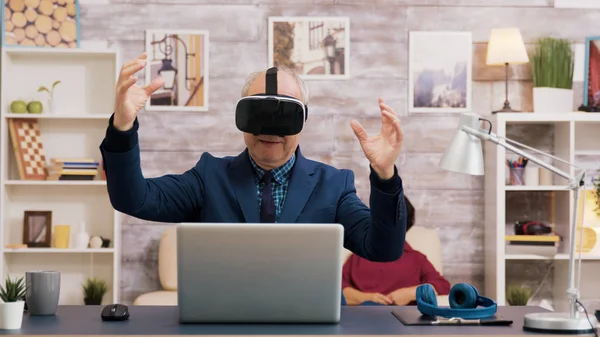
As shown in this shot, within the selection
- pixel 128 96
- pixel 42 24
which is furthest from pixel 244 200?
pixel 42 24

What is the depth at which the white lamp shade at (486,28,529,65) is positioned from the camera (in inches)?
187

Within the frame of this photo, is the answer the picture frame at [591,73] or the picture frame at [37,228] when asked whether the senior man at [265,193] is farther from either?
the picture frame at [591,73]

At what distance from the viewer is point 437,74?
16.4 ft

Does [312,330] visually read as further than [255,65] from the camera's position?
No

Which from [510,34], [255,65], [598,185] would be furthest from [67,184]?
[598,185]

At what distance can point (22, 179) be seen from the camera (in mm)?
4766

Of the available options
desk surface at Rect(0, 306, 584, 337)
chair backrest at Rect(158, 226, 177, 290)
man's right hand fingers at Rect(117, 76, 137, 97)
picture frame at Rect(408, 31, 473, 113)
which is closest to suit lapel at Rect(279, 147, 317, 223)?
desk surface at Rect(0, 306, 584, 337)

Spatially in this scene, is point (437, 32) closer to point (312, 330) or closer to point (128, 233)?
point (128, 233)

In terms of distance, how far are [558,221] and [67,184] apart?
2694 mm

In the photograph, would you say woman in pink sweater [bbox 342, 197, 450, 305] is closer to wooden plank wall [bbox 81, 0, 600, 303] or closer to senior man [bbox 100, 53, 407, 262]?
wooden plank wall [bbox 81, 0, 600, 303]

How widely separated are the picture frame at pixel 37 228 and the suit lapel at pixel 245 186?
8.35ft

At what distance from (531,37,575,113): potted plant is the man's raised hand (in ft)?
10.6

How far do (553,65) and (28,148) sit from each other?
2912 mm

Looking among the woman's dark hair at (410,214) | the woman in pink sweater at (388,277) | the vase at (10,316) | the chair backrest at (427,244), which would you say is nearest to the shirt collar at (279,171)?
the vase at (10,316)
